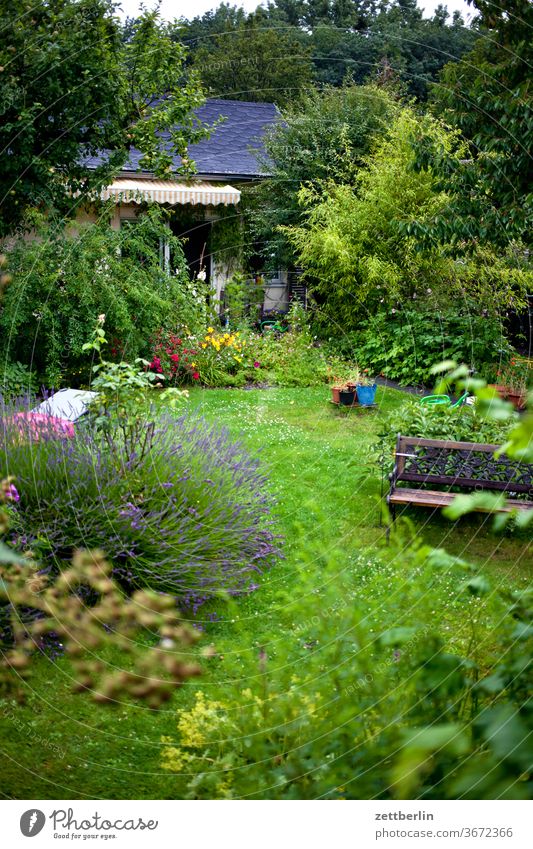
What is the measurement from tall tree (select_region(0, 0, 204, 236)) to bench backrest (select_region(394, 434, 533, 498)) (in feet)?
11.5

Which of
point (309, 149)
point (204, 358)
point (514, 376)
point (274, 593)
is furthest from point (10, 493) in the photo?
point (309, 149)

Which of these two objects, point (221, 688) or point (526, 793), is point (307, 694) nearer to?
point (221, 688)

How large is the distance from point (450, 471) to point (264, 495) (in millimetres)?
1306

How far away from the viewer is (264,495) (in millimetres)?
5379

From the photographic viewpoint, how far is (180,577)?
424cm

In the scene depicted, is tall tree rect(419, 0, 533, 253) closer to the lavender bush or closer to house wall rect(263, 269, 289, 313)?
the lavender bush

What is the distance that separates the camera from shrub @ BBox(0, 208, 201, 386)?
6.13 meters

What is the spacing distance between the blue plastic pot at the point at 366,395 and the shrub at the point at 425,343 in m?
0.64

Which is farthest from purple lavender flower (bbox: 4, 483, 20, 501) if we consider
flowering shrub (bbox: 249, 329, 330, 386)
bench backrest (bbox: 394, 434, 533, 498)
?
flowering shrub (bbox: 249, 329, 330, 386)

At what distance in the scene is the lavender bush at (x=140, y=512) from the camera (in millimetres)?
4109

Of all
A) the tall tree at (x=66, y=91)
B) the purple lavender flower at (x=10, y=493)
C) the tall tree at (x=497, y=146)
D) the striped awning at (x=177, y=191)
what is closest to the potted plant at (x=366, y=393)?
the tall tree at (x=497, y=146)

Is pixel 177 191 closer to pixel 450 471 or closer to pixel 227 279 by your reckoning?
pixel 227 279

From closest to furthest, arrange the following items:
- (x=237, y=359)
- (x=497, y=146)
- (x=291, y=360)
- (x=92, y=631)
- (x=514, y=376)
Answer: (x=92, y=631) < (x=497, y=146) < (x=514, y=376) < (x=237, y=359) < (x=291, y=360)

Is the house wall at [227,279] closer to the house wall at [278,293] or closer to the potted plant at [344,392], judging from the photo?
the house wall at [278,293]
